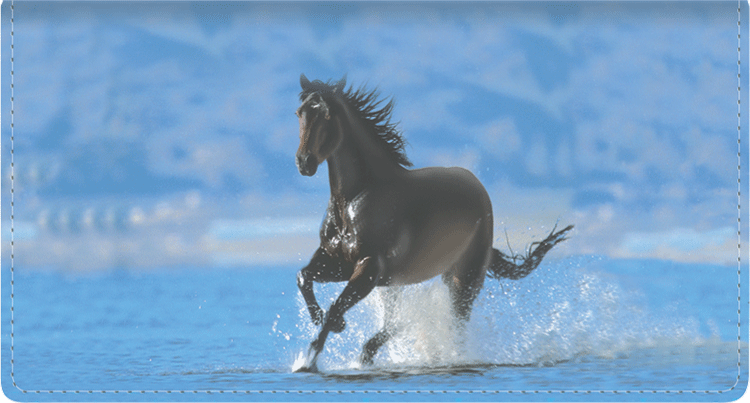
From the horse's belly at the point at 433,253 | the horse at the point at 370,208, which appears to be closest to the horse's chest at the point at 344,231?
the horse at the point at 370,208

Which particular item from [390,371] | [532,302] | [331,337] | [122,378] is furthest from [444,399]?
[122,378]

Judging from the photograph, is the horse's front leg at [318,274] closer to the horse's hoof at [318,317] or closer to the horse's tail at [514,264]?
the horse's hoof at [318,317]

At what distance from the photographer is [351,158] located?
4426 mm

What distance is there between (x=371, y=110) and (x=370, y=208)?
0.56m

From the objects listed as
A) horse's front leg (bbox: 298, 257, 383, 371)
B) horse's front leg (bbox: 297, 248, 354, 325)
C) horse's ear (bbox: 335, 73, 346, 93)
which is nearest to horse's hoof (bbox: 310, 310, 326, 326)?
horse's front leg (bbox: 297, 248, 354, 325)

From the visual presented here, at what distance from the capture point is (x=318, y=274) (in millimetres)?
4402

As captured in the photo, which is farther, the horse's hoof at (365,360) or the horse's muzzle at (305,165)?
the horse's hoof at (365,360)

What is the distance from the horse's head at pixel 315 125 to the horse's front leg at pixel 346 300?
56 cm

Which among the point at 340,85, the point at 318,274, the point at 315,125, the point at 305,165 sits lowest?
the point at 318,274

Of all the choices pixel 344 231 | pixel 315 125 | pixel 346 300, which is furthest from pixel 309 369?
pixel 315 125

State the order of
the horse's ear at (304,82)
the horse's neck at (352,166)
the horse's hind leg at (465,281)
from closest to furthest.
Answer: the horse's ear at (304,82)
the horse's neck at (352,166)
the horse's hind leg at (465,281)

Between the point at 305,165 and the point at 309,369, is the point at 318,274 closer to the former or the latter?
the point at 309,369

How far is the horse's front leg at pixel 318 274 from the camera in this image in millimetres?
4379

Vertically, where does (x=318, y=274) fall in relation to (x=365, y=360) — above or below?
above
